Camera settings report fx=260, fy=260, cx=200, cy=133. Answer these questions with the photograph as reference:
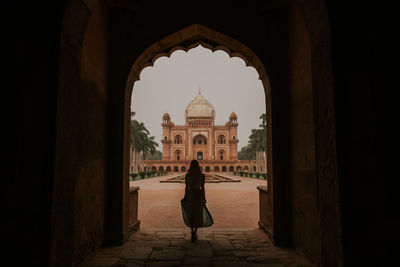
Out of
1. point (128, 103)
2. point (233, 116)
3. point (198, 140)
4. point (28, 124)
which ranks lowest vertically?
point (28, 124)

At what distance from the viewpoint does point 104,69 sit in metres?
3.95

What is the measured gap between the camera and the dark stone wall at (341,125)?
1969mm

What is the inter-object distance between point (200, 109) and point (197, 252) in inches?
1919

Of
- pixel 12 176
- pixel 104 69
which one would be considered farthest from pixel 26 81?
pixel 104 69

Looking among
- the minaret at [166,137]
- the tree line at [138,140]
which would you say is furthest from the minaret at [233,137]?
the tree line at [138,140]

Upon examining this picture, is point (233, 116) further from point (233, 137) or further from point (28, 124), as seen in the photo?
point (28, 124)

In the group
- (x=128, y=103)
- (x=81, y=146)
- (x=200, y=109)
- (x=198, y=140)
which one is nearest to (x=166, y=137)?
(x=198, y=140)

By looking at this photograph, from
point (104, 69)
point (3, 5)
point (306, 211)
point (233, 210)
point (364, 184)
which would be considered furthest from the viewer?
point (233, 210)

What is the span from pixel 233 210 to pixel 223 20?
515 centimetres

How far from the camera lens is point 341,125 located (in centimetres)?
206

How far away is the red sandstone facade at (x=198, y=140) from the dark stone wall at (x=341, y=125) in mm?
47454

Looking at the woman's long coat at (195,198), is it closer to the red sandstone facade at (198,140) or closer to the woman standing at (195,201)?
the woman standing at (195,201)

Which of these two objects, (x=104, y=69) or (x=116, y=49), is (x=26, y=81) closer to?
(x=104, y=69)

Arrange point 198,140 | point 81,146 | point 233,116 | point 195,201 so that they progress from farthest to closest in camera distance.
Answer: point 233,116 → point 198,140 → point 195,201 → point 81,146
